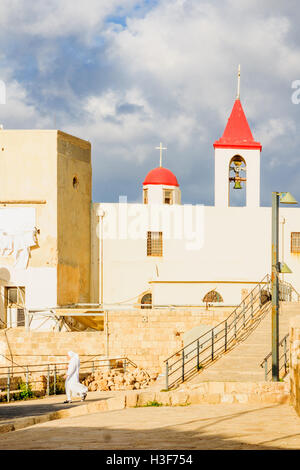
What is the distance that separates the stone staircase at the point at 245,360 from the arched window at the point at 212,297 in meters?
9.46

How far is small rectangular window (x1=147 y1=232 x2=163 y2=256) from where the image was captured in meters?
31.7

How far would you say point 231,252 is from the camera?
32.0m

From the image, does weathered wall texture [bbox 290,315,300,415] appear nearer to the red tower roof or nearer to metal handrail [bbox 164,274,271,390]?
metal handrail [bbox 164,274,271,390]

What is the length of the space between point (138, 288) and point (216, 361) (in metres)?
13.6

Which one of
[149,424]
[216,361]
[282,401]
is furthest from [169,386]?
[149,424]

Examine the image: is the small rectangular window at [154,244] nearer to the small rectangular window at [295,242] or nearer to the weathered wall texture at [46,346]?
the small rectangular window at [295,242]

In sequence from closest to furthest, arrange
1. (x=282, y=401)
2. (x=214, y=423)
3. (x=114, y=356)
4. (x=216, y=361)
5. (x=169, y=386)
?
(x=214, y=423) < (x=282, y=401) < (x=169, y=386) < (x=216, y=361) < (x=114, y=356)

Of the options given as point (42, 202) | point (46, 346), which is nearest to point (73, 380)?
point (46, 346)

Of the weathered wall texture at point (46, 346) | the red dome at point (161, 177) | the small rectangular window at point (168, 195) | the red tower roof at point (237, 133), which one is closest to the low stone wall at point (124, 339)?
the weathered wall texture at point (46, 346)

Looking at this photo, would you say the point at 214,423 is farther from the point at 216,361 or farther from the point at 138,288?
the point at 138,288

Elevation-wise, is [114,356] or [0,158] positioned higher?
[0,158]

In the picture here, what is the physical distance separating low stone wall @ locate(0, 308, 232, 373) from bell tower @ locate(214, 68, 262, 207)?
860 centimetres

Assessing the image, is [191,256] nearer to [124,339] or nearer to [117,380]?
[124,339]

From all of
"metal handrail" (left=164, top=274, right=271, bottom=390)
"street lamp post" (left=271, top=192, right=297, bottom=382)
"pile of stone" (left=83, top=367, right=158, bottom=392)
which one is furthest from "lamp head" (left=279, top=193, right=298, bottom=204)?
"pile of stone" (left=83, top=367, right=158, bottom=392)
